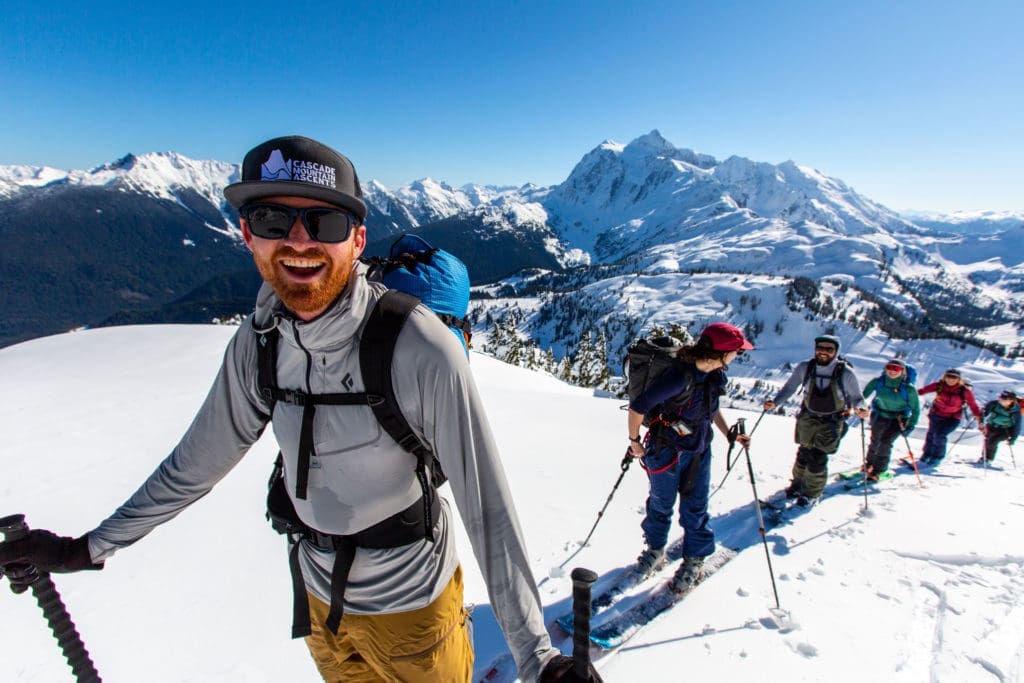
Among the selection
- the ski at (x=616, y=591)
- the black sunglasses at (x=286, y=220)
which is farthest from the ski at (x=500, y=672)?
the black sunglasses at (x=286, y=220)

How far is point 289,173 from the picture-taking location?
1931 millimetres

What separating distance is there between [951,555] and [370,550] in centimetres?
750


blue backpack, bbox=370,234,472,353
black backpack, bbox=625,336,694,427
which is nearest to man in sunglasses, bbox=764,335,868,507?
black backpack, bbox=625,336,694,427

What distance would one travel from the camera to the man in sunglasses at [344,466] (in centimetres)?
186

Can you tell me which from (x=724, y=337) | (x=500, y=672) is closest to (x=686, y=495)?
(x=724, y=337)

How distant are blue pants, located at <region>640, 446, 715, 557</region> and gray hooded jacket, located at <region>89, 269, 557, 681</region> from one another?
3311 millimetres

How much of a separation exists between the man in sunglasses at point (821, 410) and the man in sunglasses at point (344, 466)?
729 cm

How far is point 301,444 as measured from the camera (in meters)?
2.13

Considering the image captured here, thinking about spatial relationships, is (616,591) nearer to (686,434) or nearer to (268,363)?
(686,434)

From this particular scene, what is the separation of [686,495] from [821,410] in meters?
3.91

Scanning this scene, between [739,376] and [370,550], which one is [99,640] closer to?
[370,550]

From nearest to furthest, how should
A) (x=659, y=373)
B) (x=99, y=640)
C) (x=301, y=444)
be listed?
(x=301, y=444)
(x=99, y=640)
(x=659, y=373)

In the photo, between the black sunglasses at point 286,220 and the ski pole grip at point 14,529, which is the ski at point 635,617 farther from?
the black sunglasses at point 286,220

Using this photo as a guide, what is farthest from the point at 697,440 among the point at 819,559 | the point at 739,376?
the point at 739,376
